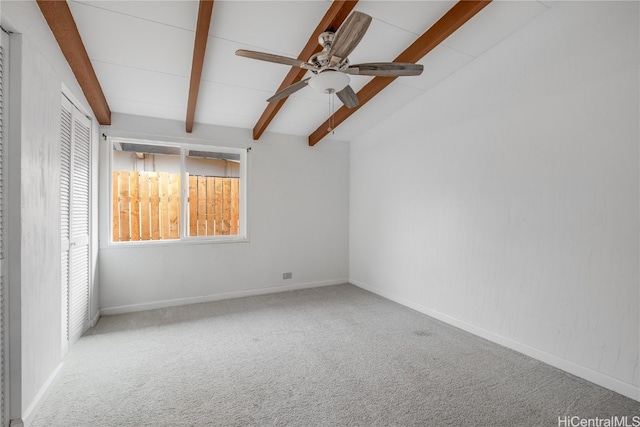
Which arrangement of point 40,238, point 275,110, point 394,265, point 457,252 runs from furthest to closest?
point 394,265 < point 275,110 < point 457,252 < point 40,238

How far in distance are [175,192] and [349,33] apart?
316 centimetres

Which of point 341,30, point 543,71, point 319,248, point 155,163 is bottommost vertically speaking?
point 319,248

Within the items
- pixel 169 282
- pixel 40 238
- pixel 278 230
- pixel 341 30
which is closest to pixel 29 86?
pixel 40 238

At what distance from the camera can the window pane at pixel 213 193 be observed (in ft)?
13.3

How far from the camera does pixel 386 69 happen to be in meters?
2.09

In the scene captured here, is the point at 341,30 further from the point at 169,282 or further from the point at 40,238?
the point at 169,282

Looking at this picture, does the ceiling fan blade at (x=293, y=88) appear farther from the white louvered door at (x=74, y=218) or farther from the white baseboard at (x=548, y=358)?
the white baseboard at (x=548, y=358)

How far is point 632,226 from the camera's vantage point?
1.99 meters

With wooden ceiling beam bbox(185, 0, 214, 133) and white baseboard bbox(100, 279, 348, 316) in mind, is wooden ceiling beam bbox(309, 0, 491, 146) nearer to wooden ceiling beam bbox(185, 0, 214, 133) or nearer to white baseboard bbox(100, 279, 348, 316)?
wooden ceiling beam bbox(185, 0, 214, 133)

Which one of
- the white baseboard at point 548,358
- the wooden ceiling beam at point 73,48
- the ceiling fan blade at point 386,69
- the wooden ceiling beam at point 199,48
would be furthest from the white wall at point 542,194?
the wooden ceiling beam at point 73,48

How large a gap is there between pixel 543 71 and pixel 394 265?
104 inches

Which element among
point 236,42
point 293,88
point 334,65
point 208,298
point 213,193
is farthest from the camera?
point 213,193

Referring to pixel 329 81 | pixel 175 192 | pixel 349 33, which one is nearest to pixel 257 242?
pixel 175 192

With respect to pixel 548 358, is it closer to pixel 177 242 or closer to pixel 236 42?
pixel 236 42
